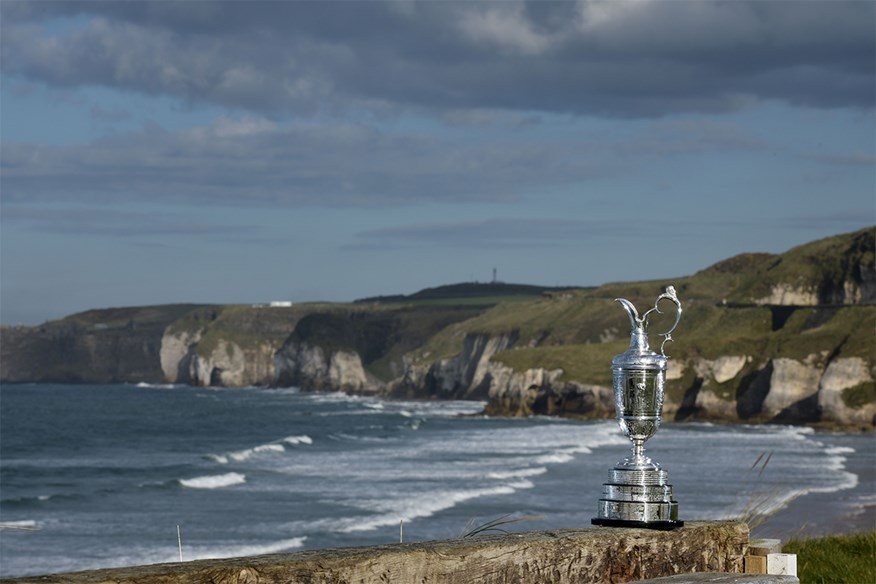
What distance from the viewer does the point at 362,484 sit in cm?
4103

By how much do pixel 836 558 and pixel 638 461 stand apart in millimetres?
4097

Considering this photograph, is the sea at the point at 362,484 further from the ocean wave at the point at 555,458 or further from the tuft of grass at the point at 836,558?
the tuft of grass at the point at 836,558

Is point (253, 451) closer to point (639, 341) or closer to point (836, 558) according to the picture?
point (836, 558)

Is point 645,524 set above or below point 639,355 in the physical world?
below

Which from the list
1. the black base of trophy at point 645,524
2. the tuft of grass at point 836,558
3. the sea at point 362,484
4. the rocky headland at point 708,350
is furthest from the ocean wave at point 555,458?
the black base of trophy at point 645,524

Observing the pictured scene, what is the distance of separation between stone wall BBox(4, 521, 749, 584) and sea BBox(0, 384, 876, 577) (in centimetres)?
63

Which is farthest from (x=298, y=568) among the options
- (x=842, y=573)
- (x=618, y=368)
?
(x=842, y=573)

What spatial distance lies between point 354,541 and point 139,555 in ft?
14.1

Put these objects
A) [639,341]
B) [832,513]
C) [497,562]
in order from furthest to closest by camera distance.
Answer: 1. [832,513]
2. [639,341]
3. [497,562]

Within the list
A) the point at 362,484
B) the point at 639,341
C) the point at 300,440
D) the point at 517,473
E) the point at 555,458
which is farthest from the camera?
the point at 300,440

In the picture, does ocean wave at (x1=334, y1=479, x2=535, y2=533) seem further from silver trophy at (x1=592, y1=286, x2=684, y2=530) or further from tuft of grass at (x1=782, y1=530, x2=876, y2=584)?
silver trophy at (x1=592, y1=286, x2=684, y2=530)

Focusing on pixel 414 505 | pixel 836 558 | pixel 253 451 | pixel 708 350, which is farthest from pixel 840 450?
pixel 836 558

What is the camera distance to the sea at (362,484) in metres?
27.8

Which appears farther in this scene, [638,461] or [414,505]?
[414,505]
